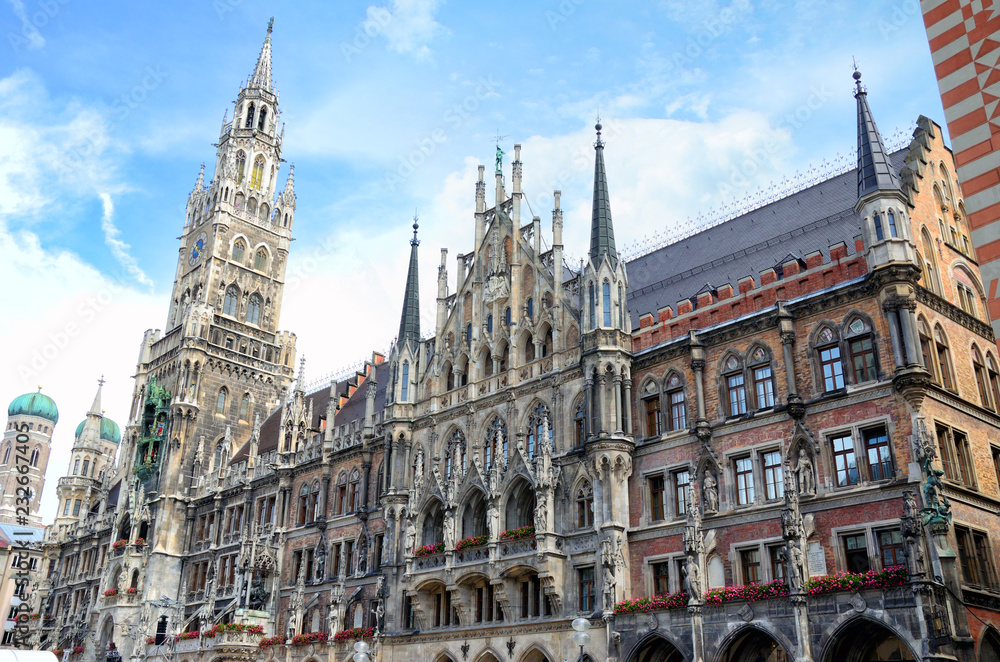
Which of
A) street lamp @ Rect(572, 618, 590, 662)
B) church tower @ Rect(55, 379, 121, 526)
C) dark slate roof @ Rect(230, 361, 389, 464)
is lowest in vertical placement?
street lamp @ Rect(572, 618, 590, 662)

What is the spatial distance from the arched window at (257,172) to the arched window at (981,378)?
5262 centimetres

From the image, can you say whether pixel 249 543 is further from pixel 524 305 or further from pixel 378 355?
pixel 524 305

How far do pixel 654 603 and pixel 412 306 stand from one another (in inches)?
801

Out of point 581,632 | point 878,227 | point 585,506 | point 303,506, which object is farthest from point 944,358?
point 303,506

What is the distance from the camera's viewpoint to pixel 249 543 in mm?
46469

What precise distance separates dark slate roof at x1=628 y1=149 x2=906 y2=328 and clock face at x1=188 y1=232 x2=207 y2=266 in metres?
37.1

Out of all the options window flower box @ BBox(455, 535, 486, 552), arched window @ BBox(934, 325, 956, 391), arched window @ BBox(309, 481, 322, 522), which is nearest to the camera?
arched window @ BBox(934, 325, 956, 391)

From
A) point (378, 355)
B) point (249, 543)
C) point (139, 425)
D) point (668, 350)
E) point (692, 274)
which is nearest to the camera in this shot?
point (668, 350)

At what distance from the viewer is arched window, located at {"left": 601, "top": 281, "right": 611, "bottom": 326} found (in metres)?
33.4

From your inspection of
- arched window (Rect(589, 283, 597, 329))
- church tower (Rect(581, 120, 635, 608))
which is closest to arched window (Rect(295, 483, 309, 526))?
church tower (Rect(581, 120, 635, 608))

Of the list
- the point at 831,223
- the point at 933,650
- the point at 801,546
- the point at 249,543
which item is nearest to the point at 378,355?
the point at 249,543

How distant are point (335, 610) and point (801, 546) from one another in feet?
71.9

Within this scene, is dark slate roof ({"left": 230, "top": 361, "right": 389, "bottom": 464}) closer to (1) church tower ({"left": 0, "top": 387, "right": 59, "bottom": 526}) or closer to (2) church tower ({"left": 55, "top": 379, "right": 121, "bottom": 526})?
(2) church tower ({"left": 55, "top": 379, "right": 121, "bottom": 526})


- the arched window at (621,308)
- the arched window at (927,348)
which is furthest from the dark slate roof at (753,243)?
the arched window at (927,348)
